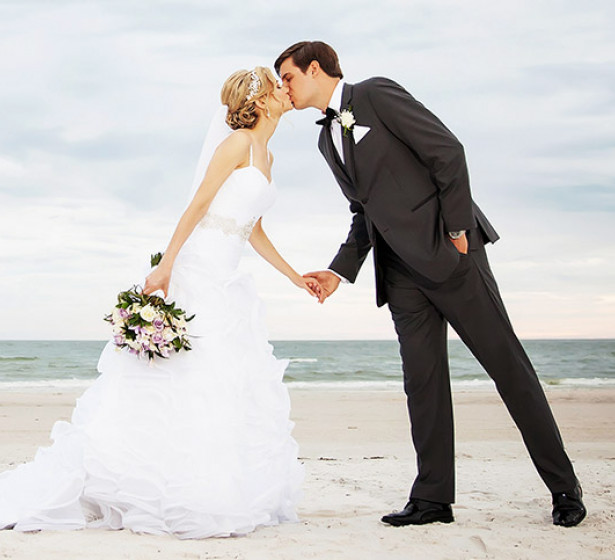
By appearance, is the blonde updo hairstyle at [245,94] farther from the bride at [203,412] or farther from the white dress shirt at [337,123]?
the white dress shirt at [337,123]

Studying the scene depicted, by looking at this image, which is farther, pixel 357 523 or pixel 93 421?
pixel 357 523

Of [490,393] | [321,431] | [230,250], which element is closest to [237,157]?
[230,250]

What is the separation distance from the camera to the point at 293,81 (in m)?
3.36

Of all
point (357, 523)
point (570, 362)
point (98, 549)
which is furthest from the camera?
point (570, 362)

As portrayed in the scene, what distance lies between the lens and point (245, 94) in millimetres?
3268

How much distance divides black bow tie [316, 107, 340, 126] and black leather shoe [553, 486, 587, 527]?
2.00 meters

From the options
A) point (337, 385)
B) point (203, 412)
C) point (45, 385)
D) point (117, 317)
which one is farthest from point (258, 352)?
point (45, 385)

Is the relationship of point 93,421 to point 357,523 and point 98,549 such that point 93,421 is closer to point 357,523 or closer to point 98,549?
point 98,549

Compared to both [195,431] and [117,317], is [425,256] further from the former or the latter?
[117,317]

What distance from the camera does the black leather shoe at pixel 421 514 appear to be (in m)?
3.36

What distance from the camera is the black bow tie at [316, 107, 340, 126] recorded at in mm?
3340

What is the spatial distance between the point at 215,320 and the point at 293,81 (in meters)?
1.15

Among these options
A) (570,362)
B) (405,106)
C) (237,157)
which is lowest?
(570,362)

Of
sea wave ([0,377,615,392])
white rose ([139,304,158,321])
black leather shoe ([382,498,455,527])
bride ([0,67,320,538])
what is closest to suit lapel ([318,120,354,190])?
bride ([0,67,320,538])
